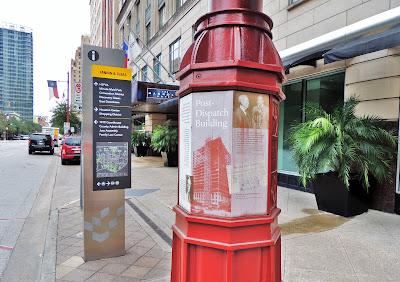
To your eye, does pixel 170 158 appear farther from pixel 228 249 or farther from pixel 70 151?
pixel 228 249

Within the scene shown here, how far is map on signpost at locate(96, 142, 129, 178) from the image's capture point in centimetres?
357

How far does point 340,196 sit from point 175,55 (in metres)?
15.2

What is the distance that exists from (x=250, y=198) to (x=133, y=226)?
12.2ft

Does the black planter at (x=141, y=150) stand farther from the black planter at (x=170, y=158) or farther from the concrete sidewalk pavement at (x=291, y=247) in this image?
the concrete sidewalk pavement at (x=291, y=247)

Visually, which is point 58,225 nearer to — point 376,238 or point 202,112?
point 202,112

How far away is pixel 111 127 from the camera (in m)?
3.58

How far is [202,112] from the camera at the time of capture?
1.94 m

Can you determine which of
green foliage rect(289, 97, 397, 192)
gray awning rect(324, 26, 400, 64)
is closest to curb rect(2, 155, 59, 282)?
green foliage rect(289, 97, 397, 192)

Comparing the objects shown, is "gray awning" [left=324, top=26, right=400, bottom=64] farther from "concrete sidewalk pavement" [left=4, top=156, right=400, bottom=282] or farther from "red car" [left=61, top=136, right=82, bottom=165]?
"red car" [left=61, top=136, right=82, bottom=165]

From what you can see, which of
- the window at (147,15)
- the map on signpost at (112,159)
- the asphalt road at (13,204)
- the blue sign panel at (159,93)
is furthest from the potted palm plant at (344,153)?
the window at (147,15)

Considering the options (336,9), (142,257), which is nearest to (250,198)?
(142,257)

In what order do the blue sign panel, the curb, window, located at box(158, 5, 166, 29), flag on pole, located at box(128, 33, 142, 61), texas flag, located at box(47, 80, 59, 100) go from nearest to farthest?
the curb < the blue sign panel < flag on pole, located at box(128, 33, 142, 61) < window, located at box(158, 5, 166, 29) < texas flag, located at box(47, 80, 59, 100)

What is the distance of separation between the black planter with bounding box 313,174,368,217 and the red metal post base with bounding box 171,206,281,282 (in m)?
4.09

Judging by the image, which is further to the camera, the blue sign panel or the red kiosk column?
the blue sign panel
